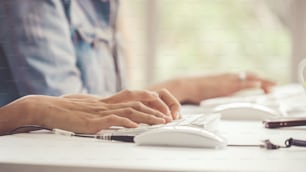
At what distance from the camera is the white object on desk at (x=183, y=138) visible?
81 centimetres

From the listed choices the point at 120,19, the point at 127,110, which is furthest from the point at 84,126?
the point at 120,19

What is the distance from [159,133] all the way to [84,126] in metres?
0.18

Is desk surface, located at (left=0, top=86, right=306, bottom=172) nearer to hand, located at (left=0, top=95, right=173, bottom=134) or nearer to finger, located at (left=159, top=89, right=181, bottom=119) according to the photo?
hand, located at (left=0, top=95, right=173, bottom=134)

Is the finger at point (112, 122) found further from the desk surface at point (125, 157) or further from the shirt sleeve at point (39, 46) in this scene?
the shirt sleeve at point (39, 46)

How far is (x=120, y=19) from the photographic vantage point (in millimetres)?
2326

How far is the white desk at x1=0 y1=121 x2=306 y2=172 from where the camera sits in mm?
652

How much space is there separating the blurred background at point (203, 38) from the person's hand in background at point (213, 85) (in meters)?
0.48

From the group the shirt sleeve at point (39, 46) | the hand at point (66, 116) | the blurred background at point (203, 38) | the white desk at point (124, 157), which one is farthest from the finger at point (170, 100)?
the blurred background at point (203, 38)

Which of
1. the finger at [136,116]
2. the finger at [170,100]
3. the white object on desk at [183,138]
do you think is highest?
the finger at [170,100]

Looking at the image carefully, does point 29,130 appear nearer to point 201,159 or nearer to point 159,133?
point 159,133

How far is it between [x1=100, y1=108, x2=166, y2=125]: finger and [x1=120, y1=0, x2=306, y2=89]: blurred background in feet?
5.14

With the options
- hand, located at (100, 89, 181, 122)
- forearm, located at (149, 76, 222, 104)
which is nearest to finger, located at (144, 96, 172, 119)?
hand, located at (100, 89, 181, 122)

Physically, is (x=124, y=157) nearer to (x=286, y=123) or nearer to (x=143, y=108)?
(x=143, y=108)

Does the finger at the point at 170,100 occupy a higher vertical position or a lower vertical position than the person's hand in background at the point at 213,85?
lower
